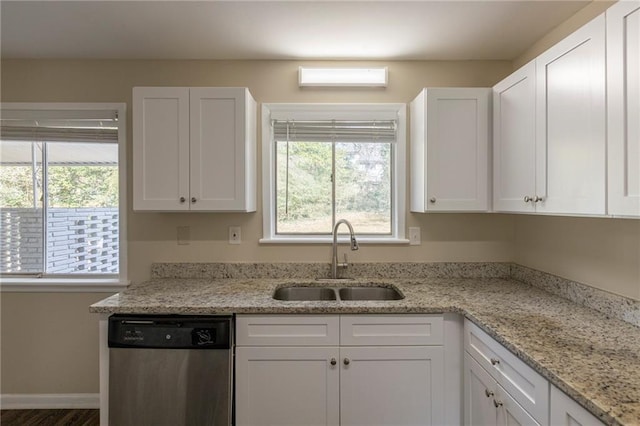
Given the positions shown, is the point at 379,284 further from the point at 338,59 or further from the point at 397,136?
the point at 338,59

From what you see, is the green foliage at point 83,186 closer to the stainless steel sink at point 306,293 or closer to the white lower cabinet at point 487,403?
the stainless steel sink at point 306,293

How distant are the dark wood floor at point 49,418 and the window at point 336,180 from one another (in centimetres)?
171

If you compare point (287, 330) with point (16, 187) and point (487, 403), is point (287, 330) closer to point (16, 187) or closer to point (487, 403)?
point (487, 403)

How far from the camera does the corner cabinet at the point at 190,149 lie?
196 centimetres

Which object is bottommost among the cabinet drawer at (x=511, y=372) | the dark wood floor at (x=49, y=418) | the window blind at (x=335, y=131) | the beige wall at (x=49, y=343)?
the dark wood floor at (x=49, y=418)

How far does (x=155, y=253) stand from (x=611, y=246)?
8.73 feet

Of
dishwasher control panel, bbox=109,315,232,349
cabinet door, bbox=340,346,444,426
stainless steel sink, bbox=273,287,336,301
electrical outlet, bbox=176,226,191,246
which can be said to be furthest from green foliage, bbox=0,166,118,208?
cabinet door, bbox=340,346,444,426

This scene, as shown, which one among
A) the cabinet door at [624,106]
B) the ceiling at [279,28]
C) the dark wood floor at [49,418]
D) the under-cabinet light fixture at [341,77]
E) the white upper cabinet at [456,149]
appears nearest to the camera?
the cabinet door at [624,106]

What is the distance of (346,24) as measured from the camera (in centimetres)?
182

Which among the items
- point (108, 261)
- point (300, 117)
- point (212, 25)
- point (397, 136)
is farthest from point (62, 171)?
point (397, 136)

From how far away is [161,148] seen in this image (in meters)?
1.97

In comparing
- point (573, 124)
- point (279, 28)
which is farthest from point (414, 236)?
point (279, 28)

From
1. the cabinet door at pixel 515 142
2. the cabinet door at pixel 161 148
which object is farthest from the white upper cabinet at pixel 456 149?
the cabinet door at pixel 161 148

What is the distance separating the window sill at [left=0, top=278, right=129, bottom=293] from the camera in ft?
7.42
